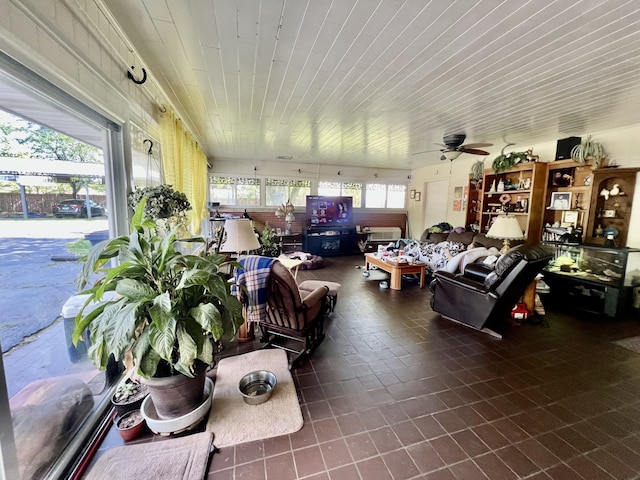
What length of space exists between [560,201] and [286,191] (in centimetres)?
581

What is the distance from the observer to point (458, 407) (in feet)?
6.13

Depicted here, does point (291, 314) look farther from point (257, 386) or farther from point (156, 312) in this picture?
point (156, 312)

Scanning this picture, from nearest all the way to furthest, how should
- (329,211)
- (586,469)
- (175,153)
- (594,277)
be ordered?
(586,469) → (175,153) → (594,277) → (329,211)

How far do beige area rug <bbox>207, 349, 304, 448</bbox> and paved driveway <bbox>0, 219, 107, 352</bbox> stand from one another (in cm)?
114

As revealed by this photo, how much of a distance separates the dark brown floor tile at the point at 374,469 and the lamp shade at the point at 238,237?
1.80 metres

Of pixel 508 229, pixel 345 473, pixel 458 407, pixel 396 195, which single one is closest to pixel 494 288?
pixel 458 407

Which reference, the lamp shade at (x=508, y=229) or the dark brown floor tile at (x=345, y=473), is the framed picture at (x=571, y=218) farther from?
the dark brown floor tile at (x=345, y=473)

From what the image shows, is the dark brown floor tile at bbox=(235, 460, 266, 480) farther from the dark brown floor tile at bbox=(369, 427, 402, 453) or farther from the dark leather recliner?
the dark leather recliner

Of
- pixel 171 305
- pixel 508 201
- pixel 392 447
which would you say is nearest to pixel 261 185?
pixel 508 201

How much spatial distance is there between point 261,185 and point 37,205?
5.98 meters

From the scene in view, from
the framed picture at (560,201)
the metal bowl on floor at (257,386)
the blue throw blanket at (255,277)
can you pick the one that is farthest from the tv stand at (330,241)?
the metal bowl on floor at (257,386)

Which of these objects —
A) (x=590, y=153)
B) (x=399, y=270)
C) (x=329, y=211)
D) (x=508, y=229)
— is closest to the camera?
(x=590, y=153)

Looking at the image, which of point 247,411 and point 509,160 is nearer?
A: point 247,411

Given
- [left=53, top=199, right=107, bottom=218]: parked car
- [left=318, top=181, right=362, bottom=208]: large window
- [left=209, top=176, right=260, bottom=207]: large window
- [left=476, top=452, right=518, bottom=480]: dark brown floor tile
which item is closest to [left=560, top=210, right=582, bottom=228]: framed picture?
[left=476, top=452, right=518, bottom=480]: dark brown floor tile
